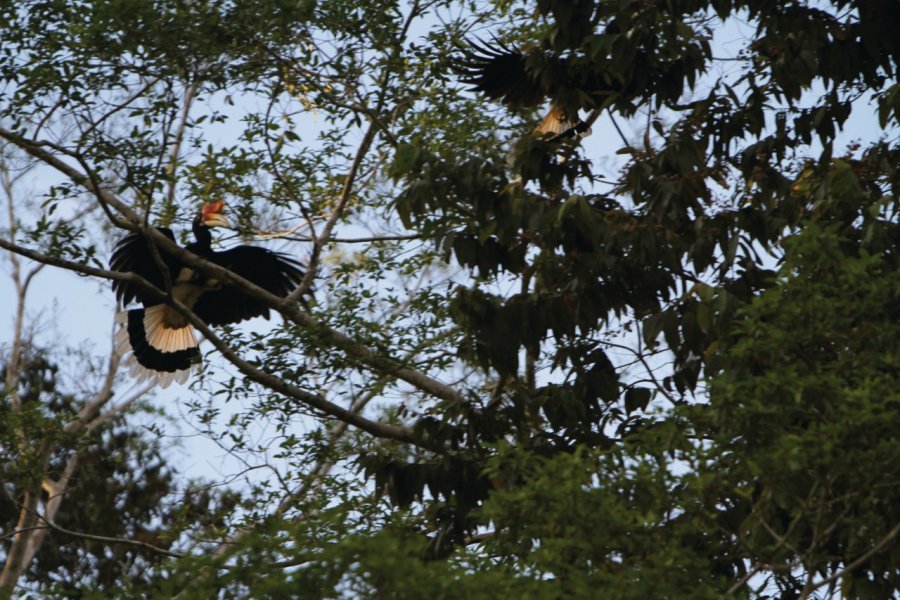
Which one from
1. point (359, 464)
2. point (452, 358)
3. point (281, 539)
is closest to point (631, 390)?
point (359, 464)

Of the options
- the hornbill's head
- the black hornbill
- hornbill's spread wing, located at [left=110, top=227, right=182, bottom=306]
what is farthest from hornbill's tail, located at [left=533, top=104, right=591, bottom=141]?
hornbill's spread wing, located at [left=110, top=227, right=182, bottom=306]

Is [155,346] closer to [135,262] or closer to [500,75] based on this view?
[135,262]

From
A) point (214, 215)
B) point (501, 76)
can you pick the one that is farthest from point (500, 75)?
point (214, 215)

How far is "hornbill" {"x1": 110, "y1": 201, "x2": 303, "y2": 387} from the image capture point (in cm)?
807

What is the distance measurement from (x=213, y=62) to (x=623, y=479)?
3554 mm

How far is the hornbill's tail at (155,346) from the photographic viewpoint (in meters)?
8.42

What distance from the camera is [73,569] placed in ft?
43.6

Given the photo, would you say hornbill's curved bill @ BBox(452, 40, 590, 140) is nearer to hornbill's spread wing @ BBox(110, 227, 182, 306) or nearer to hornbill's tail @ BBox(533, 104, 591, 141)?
hornbill's tail @ BBox(533, 104, 591, 141)

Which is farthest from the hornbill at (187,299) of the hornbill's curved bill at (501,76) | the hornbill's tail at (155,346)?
the hornbill's curved bill at (501,76)

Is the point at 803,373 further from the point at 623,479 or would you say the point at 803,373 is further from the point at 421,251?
the point at 421,251

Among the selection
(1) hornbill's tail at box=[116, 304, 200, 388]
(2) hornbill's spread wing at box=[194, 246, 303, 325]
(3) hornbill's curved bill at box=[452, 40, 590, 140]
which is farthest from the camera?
(1) hornbill's tail at box=[116, 304, 200, 388]

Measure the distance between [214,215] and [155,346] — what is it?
112 centimetres

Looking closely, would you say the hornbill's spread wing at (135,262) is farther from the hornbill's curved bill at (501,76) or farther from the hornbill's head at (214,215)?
the hornbill's curved bill at (501,76)

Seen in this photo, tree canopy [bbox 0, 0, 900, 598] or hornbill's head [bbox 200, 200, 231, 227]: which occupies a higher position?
hornbill's head [bbox 200, 200, 231, 227]
